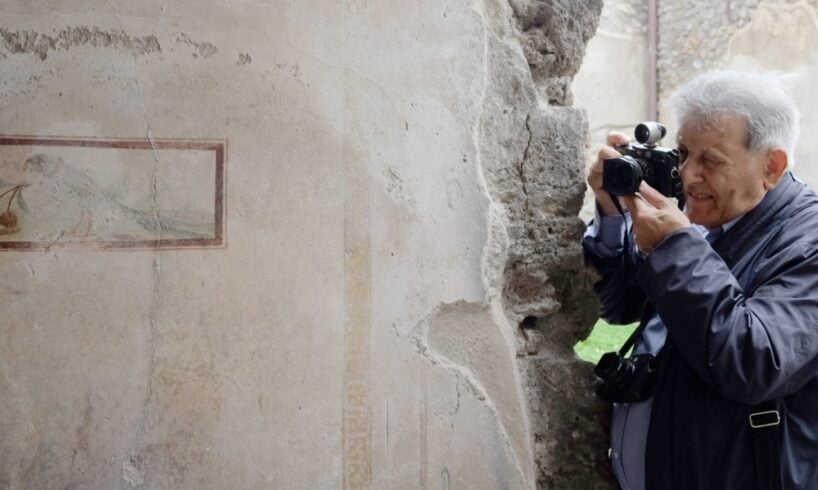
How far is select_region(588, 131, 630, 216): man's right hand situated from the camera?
5.49 ft

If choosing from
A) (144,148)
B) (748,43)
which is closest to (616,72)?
(748,43)

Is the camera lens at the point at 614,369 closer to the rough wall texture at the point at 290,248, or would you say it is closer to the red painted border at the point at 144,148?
the rough wall texture at the point at 290,248

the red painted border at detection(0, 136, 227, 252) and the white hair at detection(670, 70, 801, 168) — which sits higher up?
the white hair at detection(670, 70, 801, 168)

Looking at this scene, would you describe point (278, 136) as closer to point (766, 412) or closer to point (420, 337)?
point (420, 337)

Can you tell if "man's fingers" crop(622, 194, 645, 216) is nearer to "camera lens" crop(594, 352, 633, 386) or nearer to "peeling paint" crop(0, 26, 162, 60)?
"camera lens" crop(594, 352, 633, 386)

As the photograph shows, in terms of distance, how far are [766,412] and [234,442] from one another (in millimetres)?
1031

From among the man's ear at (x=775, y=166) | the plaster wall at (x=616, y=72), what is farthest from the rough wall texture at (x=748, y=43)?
the man's ear at (x=775, y=166)

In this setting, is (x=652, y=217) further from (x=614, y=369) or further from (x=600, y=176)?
(x=614, y=369)

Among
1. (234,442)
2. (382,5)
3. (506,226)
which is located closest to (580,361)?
(506,226)

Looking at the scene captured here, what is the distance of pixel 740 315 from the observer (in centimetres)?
134

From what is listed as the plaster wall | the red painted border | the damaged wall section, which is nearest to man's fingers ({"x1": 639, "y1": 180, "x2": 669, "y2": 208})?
the damaged wall section

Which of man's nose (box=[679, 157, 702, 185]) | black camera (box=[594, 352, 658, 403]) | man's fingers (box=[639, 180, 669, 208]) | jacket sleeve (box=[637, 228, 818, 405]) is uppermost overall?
man's nose (box=[679, 157, 702, 185])

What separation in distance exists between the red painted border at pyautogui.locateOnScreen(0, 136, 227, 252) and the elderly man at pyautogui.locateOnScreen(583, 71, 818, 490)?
83 cm

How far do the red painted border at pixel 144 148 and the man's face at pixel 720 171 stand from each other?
968mm
